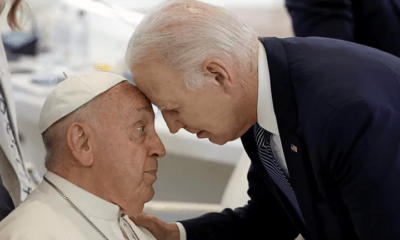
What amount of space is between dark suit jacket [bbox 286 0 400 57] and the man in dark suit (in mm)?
730

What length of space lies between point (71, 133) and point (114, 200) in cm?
25

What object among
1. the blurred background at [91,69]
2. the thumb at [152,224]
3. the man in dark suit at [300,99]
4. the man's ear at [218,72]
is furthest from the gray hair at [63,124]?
the blurred background at [91,69]

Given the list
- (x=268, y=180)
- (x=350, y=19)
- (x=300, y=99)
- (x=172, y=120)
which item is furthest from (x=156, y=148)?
(x=350, y=19)

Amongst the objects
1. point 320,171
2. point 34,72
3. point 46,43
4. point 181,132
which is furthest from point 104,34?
point 320,171

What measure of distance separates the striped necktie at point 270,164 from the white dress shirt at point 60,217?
22.1 inches

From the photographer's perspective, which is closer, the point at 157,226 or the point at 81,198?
the point at 81,198

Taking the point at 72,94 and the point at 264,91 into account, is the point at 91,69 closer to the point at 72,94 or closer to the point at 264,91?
the point at 72,94

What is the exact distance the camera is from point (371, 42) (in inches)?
88.4

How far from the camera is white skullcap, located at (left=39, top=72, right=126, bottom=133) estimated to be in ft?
4.49

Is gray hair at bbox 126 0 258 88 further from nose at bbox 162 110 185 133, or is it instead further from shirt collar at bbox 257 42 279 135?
nose at bbox 162 110 185 133

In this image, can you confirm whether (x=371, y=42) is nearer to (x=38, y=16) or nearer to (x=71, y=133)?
(x=71, y=133)

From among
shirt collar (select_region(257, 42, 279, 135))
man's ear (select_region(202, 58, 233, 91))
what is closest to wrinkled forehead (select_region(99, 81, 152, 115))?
man's ear (select_region(202, 58, 233, 91))

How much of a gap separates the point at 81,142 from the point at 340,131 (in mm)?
723

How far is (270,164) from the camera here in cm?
172
